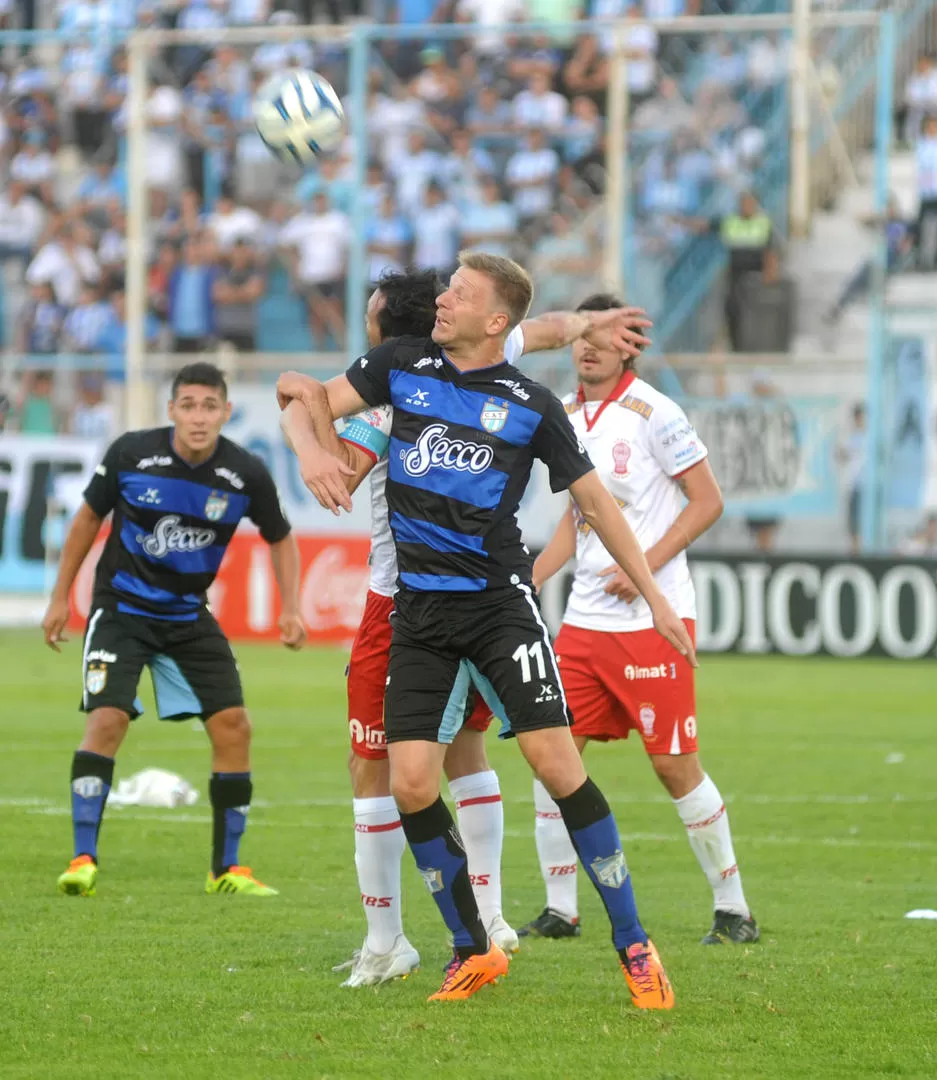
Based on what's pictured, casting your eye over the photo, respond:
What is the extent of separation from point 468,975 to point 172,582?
2963 mm

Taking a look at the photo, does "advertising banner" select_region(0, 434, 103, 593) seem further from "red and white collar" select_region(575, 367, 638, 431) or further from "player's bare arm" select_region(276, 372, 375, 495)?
"player's bare arm" select_region(276, 372, 375, 495)

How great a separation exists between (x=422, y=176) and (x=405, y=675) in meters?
18.8

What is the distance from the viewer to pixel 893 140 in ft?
83.8

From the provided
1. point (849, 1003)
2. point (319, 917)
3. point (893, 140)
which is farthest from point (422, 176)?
point (849, 1003)

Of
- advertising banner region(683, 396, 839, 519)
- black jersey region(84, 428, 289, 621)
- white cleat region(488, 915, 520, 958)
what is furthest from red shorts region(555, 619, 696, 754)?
advertising banner region(683, 396, 839, 519)

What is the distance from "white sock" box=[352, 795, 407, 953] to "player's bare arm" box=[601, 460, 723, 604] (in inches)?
57.6

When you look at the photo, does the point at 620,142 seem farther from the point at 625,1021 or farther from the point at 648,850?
the point at 625,1021

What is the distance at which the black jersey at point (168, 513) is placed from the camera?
8508 mm

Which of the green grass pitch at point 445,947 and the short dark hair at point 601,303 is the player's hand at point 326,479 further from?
the short dark hair at point 601,303

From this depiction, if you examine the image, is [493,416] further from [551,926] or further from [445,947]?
[551,926]

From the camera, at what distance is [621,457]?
7.74 metres

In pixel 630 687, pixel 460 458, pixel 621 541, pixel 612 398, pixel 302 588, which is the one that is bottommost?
pixel 302 588

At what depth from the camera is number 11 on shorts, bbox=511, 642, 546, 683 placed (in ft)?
19.8

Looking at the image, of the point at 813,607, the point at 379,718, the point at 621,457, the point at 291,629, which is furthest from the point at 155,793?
the point at 813,607
